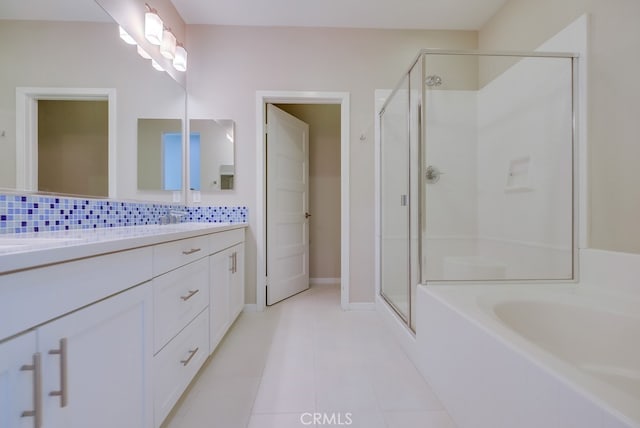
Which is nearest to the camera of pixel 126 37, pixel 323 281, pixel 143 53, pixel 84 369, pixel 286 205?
pixel 84 369

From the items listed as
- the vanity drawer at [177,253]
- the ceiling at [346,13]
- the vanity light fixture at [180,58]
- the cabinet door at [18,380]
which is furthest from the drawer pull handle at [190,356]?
the ceiling at [346,13]

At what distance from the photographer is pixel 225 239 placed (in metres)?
1.76

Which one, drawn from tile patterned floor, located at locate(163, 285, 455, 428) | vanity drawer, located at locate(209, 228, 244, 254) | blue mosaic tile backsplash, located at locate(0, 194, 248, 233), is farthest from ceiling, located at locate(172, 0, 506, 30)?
tile patterned floor, located at locate(163, 285, 455, 428)

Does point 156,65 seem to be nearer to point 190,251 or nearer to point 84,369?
point 190,251

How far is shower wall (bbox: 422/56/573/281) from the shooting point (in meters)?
1.49

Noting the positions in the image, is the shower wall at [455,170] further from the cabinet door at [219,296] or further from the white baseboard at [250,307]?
the white baseboard at [250,307]

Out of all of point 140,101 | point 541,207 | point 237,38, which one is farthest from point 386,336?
point 237,38

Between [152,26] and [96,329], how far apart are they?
1983 millimetres

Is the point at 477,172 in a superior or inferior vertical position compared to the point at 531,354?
superior

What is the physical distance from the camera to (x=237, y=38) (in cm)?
227

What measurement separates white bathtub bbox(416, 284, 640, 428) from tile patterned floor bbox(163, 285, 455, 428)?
0.19 m

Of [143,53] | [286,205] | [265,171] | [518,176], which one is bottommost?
[286,205]

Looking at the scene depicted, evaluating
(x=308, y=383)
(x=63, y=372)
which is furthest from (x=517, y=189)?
(x=63, y=372)

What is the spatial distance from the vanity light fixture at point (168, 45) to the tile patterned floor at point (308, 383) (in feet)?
7.01
